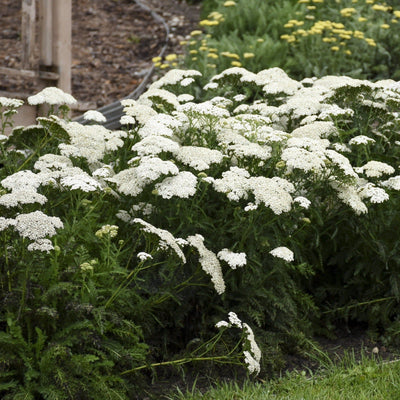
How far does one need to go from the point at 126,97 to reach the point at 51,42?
2472 millimetres

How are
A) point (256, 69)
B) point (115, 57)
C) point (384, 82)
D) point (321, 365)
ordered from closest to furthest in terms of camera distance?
point (321, 365) → point (384, 82) → point (256, 69) → point (115, 57)

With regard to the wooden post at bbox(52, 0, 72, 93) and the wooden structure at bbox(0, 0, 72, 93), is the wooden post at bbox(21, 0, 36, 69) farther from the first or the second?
the wooden post at bbox(52, 0, 72, 93)

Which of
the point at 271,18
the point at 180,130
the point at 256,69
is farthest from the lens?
the point at 271,18

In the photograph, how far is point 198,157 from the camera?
395 cm

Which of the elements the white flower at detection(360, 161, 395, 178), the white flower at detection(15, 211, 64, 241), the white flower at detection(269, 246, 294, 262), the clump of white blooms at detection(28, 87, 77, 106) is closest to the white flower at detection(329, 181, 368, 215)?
the white flower at detection(360, 161, 395, 178)

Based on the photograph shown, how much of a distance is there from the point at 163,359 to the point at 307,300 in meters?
1.08

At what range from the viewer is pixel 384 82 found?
537 cm

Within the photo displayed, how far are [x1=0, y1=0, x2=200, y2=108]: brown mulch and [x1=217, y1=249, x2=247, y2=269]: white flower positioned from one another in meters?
7.85

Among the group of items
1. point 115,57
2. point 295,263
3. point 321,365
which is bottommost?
point 115,57

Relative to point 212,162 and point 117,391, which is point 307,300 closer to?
point 212,162

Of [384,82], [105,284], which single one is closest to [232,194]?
[105,284]

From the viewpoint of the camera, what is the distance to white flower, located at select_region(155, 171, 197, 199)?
11.8ft

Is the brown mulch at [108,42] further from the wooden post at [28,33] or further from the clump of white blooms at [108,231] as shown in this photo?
the clump of white blooms at [108,231]

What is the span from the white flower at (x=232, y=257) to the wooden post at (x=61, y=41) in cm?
541
